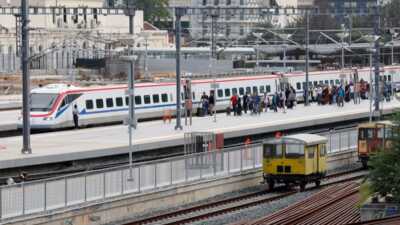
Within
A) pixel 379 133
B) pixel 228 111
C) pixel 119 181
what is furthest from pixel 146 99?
pixel 119 181

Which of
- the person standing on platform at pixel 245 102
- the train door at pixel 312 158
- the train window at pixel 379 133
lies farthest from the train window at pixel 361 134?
the person standing on platform at pixel 245 102

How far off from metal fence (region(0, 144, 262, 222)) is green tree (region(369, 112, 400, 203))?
7.54 m

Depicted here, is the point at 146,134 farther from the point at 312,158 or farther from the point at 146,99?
the point at 312,158

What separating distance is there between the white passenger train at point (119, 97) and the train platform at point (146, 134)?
1252mm

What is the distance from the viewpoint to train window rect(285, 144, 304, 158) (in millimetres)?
45531

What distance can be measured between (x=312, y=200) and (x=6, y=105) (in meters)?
37.1

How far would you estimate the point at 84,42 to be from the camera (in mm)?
112000

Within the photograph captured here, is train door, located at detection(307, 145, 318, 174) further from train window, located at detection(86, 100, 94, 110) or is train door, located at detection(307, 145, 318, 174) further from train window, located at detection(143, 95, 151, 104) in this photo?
train window, located at detection(143, 95, 151, 104)

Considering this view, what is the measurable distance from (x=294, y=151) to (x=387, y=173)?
11.1 meters

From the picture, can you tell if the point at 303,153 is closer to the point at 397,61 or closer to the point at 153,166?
the point at 153,166

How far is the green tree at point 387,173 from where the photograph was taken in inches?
1353

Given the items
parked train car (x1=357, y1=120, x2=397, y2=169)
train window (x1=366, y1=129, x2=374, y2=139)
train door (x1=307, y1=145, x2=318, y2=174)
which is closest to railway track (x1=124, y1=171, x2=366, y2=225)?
train door (x1=307, y1=145, x2=318, y2=174)

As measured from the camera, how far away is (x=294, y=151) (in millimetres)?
45562

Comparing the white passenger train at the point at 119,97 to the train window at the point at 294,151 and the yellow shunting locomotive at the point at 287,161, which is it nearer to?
the yellow shunting locomotive at the point at 287,161
